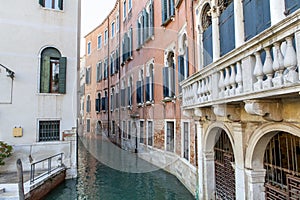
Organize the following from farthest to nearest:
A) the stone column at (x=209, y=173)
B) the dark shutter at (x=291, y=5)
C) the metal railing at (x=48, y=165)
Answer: the metal railing at (x=48, y=165) → the stone column at (x=209, y=173) → the dark shutter at (x=291, y=5)

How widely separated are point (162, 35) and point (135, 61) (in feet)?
14.1

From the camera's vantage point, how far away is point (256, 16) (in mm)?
3549

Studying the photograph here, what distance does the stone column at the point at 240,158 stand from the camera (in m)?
3.56

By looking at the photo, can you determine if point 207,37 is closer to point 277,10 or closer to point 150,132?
point 277,10

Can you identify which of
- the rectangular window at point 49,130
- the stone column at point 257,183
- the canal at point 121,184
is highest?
the rectangular window at point 49,130

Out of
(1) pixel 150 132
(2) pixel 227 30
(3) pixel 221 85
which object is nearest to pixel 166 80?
(1) pixel 150 132

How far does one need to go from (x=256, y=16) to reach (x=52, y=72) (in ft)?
24.1

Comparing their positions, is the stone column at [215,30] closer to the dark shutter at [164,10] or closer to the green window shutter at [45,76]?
the dark shutter at [164,10]

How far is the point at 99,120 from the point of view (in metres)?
21.9

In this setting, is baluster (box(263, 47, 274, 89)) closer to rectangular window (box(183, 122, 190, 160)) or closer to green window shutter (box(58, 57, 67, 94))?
rectangular window (box(183, 122, 190, 160))

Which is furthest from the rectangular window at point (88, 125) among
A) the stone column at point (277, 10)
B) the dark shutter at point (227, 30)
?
the stone column at point (277, 10)

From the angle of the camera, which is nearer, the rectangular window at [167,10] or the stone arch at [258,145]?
the stone arch at [258,145]

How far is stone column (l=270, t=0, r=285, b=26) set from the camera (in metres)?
2.95

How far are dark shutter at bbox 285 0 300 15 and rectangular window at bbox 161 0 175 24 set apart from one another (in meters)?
6.16
